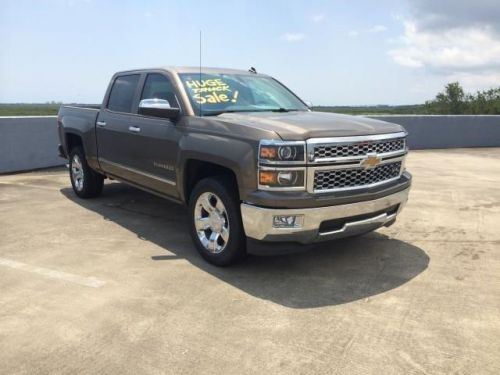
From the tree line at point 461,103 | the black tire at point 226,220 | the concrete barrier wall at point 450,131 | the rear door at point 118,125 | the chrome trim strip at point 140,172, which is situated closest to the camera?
the black tire at point 226,220

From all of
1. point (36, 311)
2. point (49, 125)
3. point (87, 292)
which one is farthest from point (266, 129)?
point (49, 125)

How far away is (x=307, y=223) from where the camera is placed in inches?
159

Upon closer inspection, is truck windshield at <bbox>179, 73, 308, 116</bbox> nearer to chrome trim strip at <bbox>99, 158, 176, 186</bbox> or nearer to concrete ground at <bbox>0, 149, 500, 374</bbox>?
chrome trim strip at <bbox>99, 158, 176, 186</bbox>

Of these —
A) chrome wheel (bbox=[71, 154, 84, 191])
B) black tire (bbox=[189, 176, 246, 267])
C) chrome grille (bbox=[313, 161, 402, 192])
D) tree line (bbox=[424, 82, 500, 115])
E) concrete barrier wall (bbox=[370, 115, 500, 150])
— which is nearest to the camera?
chrome grille (bbox=[313, 161, 402, 192])

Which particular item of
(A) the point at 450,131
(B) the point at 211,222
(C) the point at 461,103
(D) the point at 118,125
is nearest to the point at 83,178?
(D) the point at 118,125

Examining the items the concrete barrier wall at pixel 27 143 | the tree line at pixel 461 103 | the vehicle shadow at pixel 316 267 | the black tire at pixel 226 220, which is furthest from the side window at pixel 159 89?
the tree line at pixel 461 103

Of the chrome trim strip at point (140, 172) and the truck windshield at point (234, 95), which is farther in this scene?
the chrome trim strip at point (140, 172)

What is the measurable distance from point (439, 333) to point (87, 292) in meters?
2.69

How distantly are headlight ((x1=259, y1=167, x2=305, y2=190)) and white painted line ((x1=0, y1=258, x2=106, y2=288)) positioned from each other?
1.65 meters

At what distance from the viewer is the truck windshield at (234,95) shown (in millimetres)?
5102

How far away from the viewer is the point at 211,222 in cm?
465

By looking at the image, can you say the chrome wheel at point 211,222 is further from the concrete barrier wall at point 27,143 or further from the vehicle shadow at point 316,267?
the concrete barrier wall at point 27,143

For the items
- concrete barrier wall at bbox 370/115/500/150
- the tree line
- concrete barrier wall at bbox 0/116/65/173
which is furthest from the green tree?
concrete barrier wall at bbox 0/116/65/173

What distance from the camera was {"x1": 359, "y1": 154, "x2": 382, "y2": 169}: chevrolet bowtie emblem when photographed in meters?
4.25
